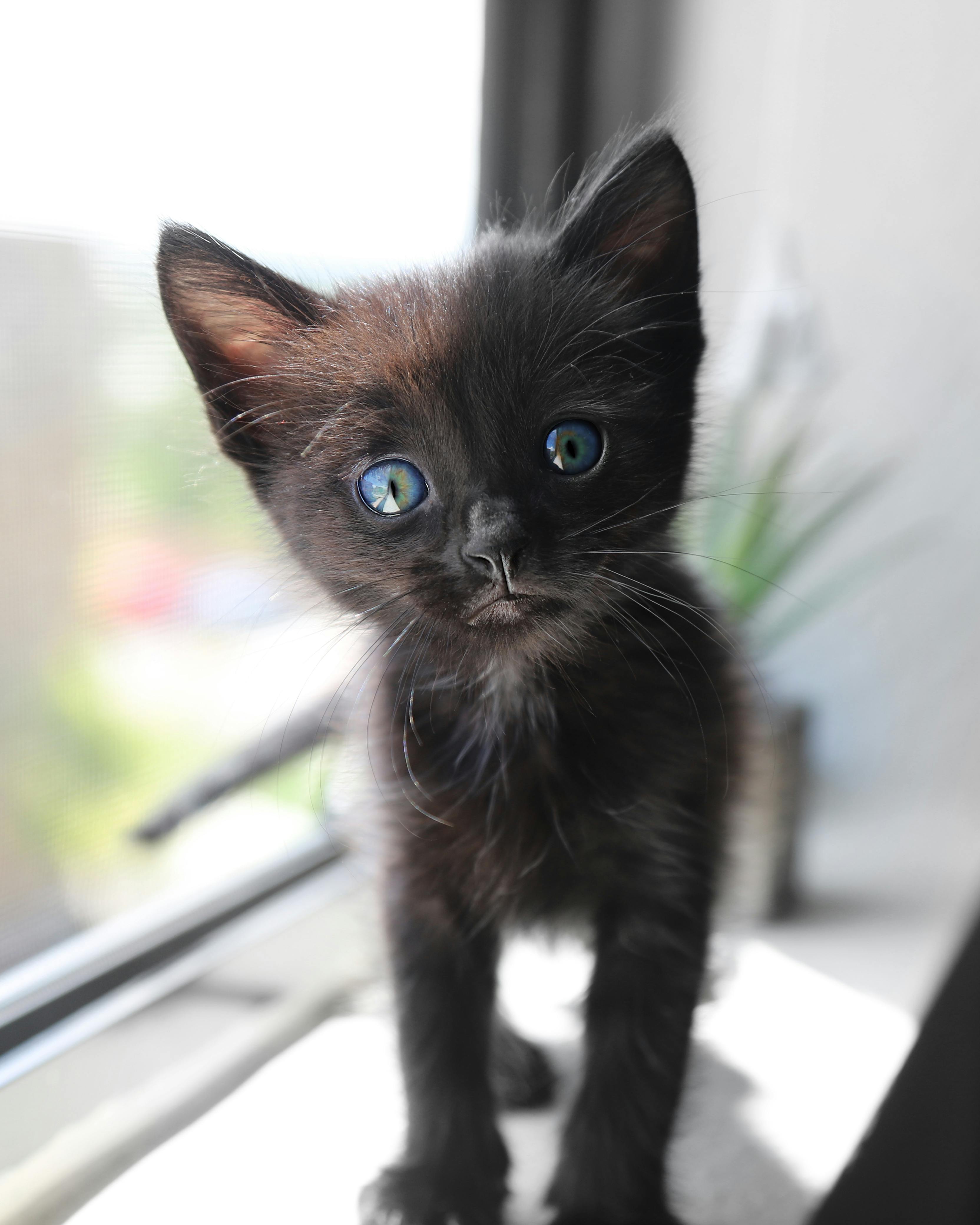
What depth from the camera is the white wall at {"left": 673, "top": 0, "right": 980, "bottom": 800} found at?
2.71ft

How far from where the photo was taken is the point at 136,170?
0.64 meters

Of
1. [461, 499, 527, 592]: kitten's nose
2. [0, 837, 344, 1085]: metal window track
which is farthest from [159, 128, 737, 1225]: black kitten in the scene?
[0, 837, 344, 1085]: metal window track

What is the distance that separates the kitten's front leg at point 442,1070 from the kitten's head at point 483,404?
204mm

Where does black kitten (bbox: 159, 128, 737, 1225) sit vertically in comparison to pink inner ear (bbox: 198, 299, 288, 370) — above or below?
below

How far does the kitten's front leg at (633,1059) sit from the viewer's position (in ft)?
1.81

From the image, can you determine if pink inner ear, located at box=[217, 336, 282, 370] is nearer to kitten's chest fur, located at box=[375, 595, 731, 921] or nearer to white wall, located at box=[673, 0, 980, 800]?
kitten's chest fur, located at box=[375, 595, 731, 921]

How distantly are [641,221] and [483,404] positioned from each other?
13cm

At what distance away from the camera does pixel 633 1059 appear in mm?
563

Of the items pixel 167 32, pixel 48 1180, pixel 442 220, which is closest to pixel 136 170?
pixel 167 32

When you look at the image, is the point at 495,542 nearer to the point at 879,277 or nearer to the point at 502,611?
the point at 502,611

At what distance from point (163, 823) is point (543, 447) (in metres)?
0.57

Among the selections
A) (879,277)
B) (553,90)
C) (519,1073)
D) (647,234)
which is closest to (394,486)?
(647,234)

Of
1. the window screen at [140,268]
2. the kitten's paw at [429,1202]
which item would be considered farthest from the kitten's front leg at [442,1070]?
the window screen at [140,268]

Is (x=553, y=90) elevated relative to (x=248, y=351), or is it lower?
elevated
